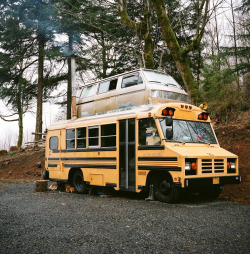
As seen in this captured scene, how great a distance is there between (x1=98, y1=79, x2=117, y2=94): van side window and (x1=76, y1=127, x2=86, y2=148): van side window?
5.13 ft

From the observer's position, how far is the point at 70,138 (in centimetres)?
1166

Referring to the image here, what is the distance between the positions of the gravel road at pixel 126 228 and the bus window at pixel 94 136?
98.3 inches

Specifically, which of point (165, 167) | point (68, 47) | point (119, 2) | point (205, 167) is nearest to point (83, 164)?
point (165, 167)

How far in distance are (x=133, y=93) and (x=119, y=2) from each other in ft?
28.3

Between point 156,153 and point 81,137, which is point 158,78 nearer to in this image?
point 156,153

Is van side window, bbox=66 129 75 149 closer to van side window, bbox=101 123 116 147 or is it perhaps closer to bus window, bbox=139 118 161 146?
van side window, bbox=101 123 116 147

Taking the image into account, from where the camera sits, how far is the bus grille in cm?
793

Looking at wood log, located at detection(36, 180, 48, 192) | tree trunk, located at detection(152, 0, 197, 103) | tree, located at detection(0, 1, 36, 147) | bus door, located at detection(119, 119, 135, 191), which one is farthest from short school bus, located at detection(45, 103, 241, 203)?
tree, located at detection(0, 1, 36, 147)

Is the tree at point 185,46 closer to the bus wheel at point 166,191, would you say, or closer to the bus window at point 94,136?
the bus window at point 94,136

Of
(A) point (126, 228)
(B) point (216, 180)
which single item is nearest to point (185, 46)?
(B) point (216, 180)

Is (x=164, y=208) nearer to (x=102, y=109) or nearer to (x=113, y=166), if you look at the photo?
(x=113, y=166)

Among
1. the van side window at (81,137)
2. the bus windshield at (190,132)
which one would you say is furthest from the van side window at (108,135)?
the bus windshield at (190,132)

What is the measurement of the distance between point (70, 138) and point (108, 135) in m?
2.31

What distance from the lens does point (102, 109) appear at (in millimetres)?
11195
